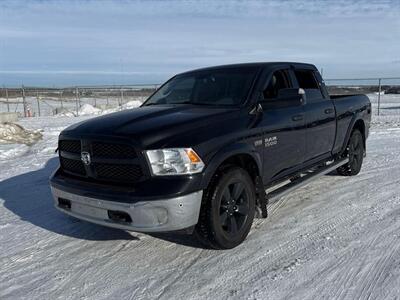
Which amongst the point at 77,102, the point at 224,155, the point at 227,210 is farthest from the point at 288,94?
the point at 77,102

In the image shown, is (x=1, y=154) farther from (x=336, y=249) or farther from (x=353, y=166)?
(x=336, y=249)

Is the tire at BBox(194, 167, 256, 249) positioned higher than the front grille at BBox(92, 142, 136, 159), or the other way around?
the front grille at BBox(92, 142, 136, 159)

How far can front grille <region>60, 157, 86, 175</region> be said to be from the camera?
423cm

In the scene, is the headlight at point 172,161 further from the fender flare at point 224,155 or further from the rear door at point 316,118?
the rear door at point 316,118

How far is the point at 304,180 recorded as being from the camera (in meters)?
5.39

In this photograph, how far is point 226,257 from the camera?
4086 millimetres

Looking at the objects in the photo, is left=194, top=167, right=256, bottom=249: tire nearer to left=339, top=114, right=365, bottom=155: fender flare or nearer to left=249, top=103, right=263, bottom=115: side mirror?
left=249, top=103, right=263, bottom=115: side mirror

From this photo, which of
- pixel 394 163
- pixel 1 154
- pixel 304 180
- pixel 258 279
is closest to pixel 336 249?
pixel 258 279

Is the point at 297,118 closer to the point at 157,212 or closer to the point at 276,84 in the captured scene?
the point at 276,84

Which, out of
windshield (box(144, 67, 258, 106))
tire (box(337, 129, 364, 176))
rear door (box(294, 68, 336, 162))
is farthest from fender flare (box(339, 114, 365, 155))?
windshield (box(144, 67, 258, 106))

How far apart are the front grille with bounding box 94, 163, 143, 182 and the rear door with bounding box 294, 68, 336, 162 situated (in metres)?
2.49

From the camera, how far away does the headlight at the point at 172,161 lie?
3746 mm

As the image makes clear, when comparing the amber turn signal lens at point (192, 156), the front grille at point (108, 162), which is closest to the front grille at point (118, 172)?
the front grille at point (108, 162)

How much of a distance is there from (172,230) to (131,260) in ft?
2.02
